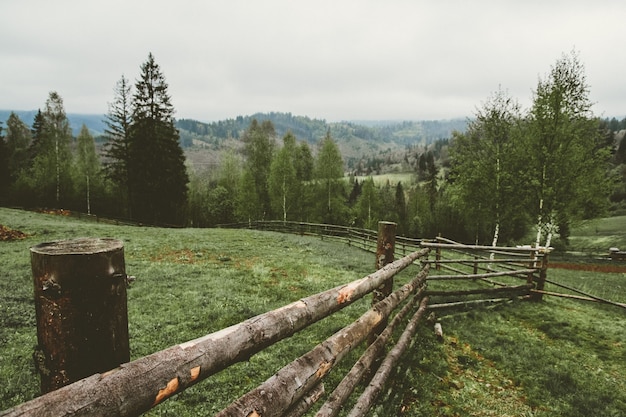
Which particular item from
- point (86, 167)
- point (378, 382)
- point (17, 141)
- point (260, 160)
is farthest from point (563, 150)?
point (17, 141)

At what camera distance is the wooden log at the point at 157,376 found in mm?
1040

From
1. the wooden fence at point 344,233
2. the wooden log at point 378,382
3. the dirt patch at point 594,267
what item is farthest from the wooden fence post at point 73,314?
the dirt patch at point 594,267

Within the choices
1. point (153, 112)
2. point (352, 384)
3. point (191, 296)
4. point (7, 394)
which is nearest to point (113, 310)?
point (352, 384)

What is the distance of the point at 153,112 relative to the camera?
33188mm

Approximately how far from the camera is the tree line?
18.3 meters

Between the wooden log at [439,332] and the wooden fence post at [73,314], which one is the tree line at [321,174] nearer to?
the wooden log at [439,332]

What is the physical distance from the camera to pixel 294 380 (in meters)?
2.11

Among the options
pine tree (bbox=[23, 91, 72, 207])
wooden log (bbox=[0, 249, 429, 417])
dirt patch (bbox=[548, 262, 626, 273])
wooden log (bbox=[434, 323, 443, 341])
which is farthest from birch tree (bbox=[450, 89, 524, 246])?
pine tree (bbox=[23, 91, 72, 207])

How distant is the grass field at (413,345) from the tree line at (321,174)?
1038cm

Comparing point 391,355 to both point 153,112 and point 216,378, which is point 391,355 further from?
point 153,112

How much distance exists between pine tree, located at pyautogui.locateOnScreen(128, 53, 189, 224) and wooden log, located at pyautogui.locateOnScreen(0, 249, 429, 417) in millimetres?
34635

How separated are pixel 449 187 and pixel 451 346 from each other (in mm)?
18326

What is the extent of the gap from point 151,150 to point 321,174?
1902 cm

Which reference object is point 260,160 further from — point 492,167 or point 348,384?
point 348,384
